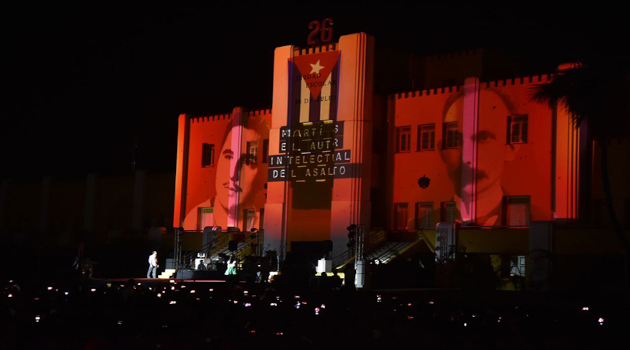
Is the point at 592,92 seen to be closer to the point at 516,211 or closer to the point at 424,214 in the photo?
the point at 516,211

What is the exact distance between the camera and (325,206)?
42750 mm

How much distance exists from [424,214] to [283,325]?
2268 cm

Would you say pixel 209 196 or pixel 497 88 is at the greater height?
pixel 497 88

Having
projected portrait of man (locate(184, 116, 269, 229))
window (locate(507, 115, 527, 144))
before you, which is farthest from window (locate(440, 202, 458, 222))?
projected portrait of man (locate(184, 116, 269, 229))

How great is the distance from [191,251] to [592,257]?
2071 centimetres

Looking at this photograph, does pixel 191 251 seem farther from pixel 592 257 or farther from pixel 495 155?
pixel 592 257

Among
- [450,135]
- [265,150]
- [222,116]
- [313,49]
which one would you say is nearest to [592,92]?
[450,135]

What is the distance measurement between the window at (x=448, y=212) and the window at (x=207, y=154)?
14080 millimetres

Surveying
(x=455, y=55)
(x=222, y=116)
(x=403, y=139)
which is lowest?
(x=403, y=139)

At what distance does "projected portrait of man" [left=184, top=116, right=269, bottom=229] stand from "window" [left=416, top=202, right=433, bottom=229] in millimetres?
8565

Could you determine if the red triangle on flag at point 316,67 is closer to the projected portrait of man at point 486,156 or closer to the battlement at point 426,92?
the battlement at point 426,92

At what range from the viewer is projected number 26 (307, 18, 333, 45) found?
140 feet

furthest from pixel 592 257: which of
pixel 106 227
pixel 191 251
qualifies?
pixel 106 227

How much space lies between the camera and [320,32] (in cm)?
4328
